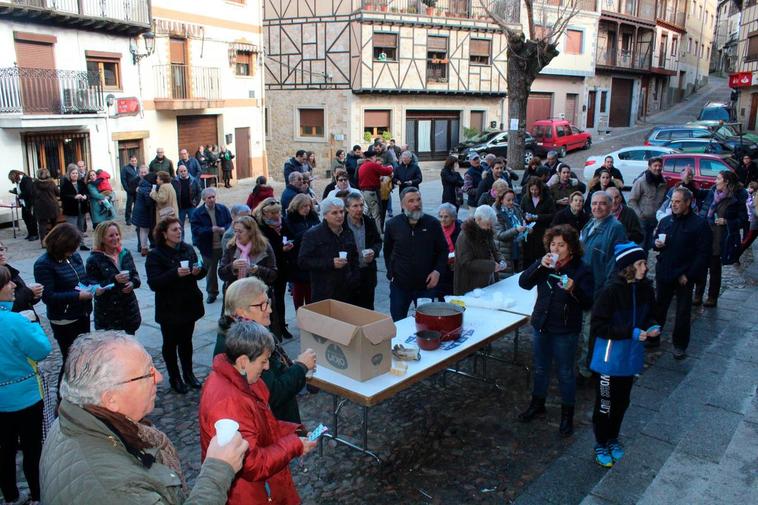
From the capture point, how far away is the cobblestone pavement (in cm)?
436

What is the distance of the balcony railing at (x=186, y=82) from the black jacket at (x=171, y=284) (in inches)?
641

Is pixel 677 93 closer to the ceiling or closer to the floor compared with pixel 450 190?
closer to the ceiling

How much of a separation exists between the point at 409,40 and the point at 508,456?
86.2 feet

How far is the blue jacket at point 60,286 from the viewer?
16.1 feet

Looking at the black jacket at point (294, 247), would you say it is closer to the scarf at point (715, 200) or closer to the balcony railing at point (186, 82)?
the scarf at point (715, 200)

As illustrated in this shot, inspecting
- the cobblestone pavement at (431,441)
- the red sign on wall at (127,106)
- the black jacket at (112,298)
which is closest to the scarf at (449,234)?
the cobblestone pavement at (431,441)

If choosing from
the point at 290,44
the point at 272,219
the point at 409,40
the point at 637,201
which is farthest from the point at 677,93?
the point at 272,219

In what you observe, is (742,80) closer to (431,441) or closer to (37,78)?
(37,78)

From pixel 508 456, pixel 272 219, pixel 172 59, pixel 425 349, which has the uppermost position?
pixel 172 59

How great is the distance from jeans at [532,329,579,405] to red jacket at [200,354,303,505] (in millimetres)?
2594

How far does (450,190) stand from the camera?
13.3m

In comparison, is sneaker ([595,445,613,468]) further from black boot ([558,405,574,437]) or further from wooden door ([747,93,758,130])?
wooden door ([747,93,758,130])

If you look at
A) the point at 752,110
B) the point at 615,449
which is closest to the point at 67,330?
the point at 615,449

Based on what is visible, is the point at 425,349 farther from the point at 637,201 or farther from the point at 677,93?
the point at 677,93
